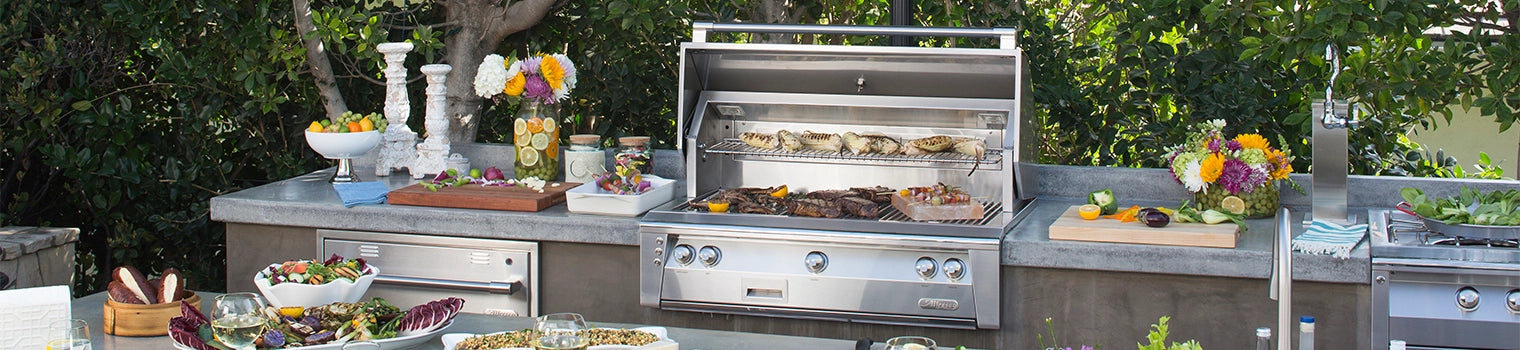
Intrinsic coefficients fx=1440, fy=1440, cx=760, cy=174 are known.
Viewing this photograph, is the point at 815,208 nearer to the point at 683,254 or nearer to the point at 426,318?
the point at 683,254

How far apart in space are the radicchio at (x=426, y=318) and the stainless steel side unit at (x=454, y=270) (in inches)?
53.4

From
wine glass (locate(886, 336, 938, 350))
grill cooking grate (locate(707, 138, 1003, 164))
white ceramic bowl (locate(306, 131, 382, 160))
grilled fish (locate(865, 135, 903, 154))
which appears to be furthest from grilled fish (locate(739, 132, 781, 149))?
wine glass (locate(886, 336, 938, 350))

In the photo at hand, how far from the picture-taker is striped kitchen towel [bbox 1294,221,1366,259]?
3.30m

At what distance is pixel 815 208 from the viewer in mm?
3725

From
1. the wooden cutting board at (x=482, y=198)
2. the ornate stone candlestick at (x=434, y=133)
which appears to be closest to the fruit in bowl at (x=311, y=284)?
the wooden cutting board at (x=482, y=198)

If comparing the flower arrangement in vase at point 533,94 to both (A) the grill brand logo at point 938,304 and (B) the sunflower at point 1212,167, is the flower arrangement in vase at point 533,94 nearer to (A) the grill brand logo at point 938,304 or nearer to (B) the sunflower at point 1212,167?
(A) the grill brand logo at point 938,304

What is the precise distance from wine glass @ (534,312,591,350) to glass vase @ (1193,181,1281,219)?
2237 millimetres

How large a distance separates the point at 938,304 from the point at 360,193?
167cm

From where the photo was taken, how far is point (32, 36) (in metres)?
5.45

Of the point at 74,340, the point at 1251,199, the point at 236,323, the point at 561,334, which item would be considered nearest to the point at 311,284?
the point at 236,323

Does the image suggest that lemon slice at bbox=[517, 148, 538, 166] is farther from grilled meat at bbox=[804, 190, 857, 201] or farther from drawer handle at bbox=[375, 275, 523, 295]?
grilled meat at bbox=[804, 190, 857, 201]

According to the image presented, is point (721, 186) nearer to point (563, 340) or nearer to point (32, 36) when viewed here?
point (563, 340)

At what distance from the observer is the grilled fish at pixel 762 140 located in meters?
4.14

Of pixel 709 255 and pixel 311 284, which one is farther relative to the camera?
pixel 709 255
